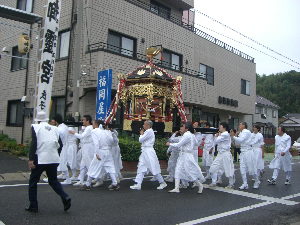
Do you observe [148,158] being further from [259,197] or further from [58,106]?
[58,106]

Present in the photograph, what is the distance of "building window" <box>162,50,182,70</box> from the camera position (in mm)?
18092

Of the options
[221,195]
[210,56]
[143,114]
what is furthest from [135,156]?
[210,56]

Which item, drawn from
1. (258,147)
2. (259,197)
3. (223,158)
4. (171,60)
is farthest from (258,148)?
(171,60)

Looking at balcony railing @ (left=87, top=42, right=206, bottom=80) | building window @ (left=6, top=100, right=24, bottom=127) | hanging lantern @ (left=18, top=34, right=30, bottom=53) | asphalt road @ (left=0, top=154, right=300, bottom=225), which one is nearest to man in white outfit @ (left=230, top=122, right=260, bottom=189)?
asphalt road @ (left=0, top=154, right=300, bottom=225)

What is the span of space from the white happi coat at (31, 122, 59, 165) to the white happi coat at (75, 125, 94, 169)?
94.6 inches

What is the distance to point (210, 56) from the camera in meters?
22.2

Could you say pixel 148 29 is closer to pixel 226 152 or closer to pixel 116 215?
pixel 226 152

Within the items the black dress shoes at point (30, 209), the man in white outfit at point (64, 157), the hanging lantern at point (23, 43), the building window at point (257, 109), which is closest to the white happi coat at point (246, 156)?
the man in white outfit at point (64, 157)

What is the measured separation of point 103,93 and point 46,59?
2.72 m

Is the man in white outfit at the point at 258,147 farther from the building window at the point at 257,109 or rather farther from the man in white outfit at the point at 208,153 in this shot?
the building window at the point at 257,109

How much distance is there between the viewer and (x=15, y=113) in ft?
59.2

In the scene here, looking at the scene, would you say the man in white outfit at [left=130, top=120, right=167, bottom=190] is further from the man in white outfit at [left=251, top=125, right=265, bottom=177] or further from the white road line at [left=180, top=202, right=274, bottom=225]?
the man in white outfit at [left=251, top=125, right=265, bottom=177]

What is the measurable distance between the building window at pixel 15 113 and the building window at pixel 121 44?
22.1 feet

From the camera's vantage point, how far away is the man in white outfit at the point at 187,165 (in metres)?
7.86
